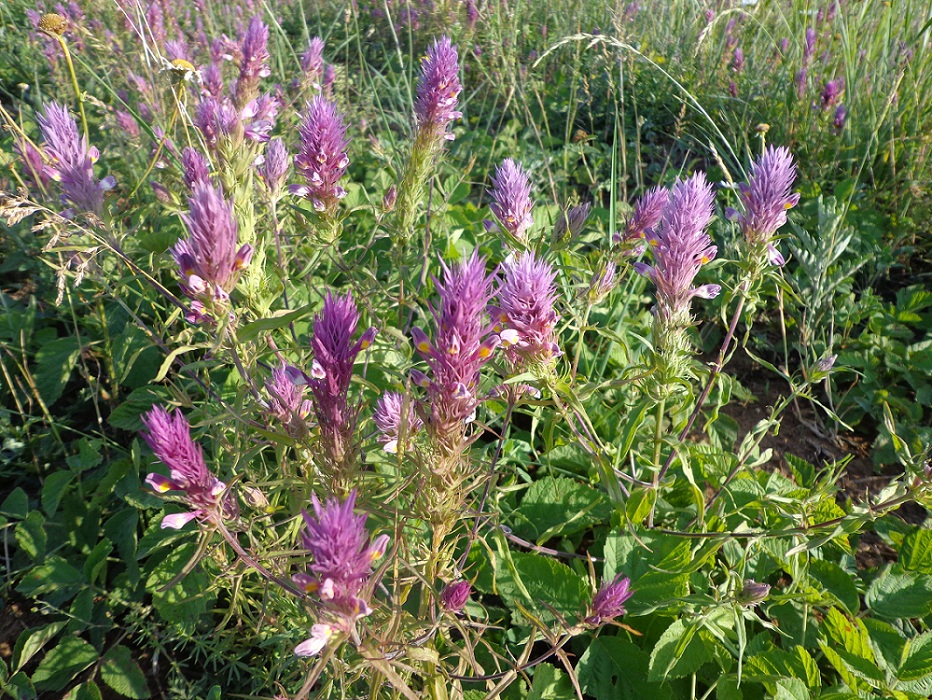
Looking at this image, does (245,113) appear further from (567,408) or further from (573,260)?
(573,260)

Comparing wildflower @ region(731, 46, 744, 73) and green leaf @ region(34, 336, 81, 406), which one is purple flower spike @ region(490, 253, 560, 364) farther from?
wildflower @ region(731, 46, 744, 73)

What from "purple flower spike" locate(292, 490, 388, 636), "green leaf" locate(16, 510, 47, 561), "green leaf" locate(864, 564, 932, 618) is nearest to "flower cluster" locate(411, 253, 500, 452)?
"purple flower spike" locate(292, 490, 388, 636)

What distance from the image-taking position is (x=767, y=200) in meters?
1.72

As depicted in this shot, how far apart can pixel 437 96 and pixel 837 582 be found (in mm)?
2056

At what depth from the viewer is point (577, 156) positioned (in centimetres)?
444

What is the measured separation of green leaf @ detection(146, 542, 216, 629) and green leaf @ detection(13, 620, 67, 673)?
1.00ft

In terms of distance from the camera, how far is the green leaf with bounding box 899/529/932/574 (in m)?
1.88

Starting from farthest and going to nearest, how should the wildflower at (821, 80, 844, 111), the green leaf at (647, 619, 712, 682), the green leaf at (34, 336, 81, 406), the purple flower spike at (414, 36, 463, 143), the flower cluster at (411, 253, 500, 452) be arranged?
the wildflower at (821, 80, 844, 111) → the green leaf at (34, 336, 81, 406) → the purple flower spike at (414, 36, 463, 143) → the green leaf at (647, 619, 712, 682) → the flower cluster at (411, 253, 500, 452)

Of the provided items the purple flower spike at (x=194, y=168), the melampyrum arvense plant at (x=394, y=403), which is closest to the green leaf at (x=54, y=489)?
the melampyrum arvense plant at (x=394, y=403)

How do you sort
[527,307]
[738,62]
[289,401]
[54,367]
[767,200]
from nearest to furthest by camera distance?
[527,307]
[289,401]
[767,200]
[54,367]
[738,62]

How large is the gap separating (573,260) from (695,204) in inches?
63.4

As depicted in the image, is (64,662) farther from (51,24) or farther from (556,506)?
(51,24)

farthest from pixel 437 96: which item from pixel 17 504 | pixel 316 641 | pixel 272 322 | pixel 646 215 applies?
pixel 17 504

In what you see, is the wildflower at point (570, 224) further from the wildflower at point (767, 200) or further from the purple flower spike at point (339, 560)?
the purple flower spike at point (339, 560)
